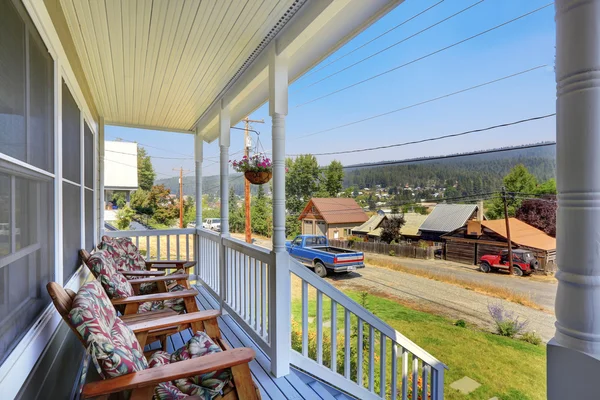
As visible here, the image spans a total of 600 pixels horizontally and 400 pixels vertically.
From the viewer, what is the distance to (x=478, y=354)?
282 cm

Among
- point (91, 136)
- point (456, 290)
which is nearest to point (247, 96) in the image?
point (91, 136)

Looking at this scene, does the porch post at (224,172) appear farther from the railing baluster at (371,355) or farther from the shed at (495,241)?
the shed at (495,241)

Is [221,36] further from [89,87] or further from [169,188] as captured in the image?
[169,188]

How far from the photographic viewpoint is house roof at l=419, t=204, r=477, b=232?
8.60 ft

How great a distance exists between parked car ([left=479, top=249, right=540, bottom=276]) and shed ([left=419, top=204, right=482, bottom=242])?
340mm

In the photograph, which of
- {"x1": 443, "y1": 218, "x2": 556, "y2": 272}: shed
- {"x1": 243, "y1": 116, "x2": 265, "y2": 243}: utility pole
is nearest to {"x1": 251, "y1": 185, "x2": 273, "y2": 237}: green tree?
{"x1": 243, "y1": 116, "x2": 265, "y2": 243}: utility pole

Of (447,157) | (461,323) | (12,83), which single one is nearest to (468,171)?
(447,157)

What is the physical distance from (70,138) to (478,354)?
3.87 metres

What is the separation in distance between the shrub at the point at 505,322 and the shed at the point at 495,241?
41cm

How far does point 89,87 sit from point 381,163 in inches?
131

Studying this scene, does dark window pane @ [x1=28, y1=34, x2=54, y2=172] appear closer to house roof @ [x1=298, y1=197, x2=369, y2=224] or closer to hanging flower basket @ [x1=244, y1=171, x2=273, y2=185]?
hanging flower basket @ [x1=244, y1=171, x2=273, y2=185]

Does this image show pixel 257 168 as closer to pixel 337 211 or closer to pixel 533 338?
pixel 337 211

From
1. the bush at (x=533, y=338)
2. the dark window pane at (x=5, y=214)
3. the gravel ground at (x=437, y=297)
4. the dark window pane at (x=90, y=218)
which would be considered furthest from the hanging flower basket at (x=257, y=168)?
the bush at (x=533, y=338)

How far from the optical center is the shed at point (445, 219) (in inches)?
103
